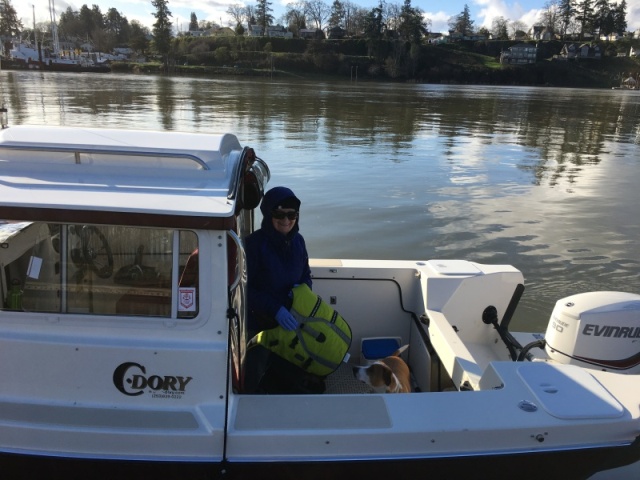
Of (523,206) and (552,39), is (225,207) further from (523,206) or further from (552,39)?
(552,39)

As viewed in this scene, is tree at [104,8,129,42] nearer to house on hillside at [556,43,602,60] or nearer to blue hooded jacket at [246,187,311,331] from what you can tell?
house on hillside at [556,43,602,60]

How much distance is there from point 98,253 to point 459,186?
36.3 ft

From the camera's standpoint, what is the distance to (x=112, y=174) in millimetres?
2475

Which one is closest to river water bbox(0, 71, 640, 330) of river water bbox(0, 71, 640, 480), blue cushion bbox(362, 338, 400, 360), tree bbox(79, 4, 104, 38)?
river water bbox(0, 71, 640, 480)

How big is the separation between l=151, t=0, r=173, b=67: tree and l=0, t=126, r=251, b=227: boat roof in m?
113

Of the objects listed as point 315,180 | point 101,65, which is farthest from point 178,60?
point 315,180

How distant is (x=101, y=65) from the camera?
88.7 metres

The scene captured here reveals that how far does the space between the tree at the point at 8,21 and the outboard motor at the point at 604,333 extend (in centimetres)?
11616

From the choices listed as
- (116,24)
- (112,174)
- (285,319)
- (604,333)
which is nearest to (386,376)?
(285,319)

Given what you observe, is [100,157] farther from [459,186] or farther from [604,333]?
[459,186]

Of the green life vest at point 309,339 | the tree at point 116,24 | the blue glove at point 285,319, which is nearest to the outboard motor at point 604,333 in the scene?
the green life vest at point 309,339

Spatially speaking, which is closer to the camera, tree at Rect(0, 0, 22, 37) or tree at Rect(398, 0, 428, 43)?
tree at Rect(0, 0, 22, 37)

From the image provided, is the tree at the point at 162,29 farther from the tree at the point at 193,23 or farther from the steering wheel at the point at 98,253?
the steering wheel at the point at 98,253

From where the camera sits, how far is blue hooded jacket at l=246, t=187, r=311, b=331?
2.95 metres
